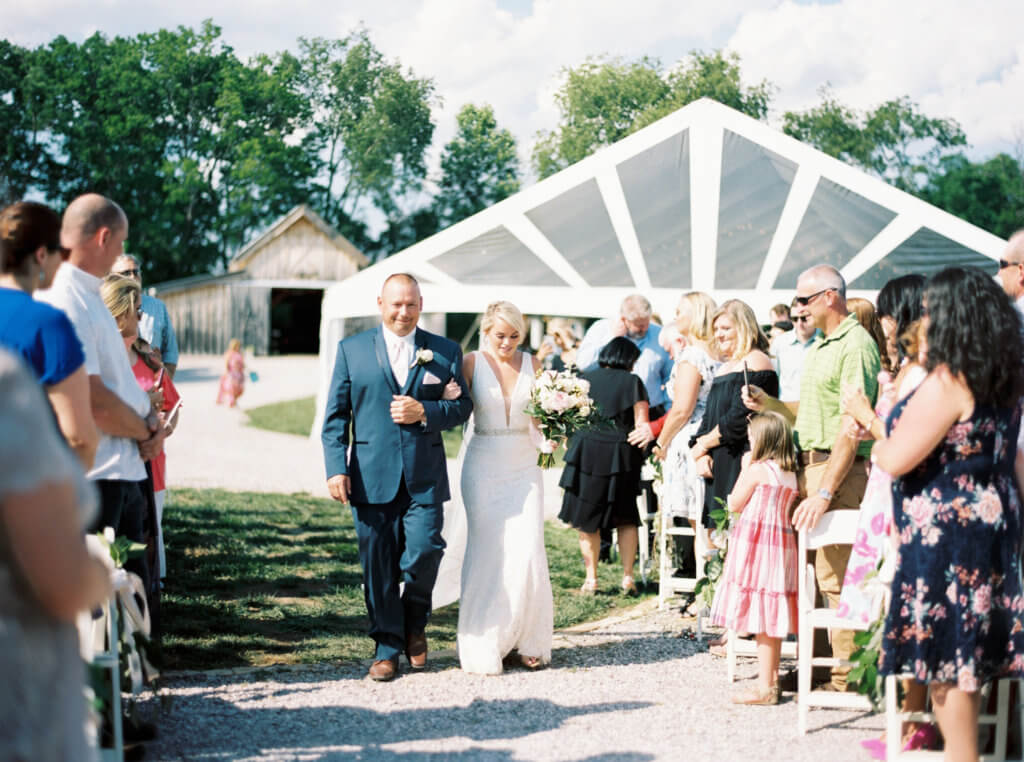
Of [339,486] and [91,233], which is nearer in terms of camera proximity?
[91,233]

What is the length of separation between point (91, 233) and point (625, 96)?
5513 centimetres

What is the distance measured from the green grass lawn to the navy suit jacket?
119 cm

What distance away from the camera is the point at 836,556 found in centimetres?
527

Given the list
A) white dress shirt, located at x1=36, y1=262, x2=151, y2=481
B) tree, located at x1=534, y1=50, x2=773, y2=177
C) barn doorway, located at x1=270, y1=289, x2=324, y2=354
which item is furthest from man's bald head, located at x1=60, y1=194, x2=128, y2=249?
tree, located at x1=534, y1=50, x2=773, y2=177

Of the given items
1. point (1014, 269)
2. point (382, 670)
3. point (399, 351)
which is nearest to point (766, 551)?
point (1014, 269)

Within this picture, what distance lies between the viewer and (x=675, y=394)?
698 centimetres

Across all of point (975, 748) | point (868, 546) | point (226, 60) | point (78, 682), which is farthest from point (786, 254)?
point (226, 60)

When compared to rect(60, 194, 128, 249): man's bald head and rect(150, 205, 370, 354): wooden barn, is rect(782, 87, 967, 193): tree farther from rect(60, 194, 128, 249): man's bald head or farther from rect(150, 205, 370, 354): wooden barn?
rect(60, 194, 128, 249): man's bald head

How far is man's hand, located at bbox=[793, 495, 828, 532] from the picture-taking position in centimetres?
485

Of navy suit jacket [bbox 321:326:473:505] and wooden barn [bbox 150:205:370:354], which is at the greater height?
wooden barn [bbox 150:205:370:354]

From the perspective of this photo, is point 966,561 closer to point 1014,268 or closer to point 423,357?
point 1014,268

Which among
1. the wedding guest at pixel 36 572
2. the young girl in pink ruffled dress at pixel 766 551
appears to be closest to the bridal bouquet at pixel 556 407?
Result: the young girl in pink ruffled dress at pixel 766 551

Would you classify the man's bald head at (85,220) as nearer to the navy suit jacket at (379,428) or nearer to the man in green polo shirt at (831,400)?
the navy suit jacket at (379,428)

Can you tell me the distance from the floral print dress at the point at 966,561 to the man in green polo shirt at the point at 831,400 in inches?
47.5
